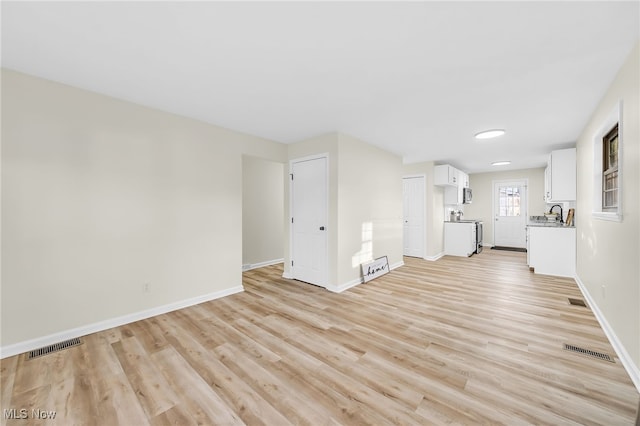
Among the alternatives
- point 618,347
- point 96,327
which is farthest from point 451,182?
point 96,327

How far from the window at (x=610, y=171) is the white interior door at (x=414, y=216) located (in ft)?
11.7

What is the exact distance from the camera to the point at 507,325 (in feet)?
8.90

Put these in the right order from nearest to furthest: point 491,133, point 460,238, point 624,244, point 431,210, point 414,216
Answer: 1. point 624,244
2. point 491,133
3. point 431,210
4. point 414,216
5. point 460,238

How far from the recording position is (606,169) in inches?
113

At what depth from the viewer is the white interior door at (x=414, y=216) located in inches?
254

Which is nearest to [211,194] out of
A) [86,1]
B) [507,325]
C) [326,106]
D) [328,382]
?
[326,106]

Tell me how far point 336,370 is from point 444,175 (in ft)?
18.2

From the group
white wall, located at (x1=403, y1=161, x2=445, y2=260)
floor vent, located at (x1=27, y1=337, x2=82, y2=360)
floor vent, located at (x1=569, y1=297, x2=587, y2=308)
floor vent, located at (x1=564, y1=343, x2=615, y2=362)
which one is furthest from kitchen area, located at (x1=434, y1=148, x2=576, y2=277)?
floor vent, located at (x1=27, y1=337, x2=82, y2=360)

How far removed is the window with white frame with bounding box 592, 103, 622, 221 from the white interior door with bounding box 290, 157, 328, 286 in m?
3.21

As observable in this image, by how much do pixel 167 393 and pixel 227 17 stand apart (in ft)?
8.36

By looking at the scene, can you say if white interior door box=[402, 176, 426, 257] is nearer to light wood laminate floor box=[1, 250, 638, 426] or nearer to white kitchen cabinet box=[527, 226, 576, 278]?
white kitchen cabinet box=[527, 226, 576, 278]

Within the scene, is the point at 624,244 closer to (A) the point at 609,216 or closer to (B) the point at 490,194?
(A) the point at 609,216

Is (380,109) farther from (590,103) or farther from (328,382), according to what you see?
(328,382)

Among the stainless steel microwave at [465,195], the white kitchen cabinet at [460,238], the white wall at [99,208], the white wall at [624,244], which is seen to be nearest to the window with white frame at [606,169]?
the white wall at [624,244]
